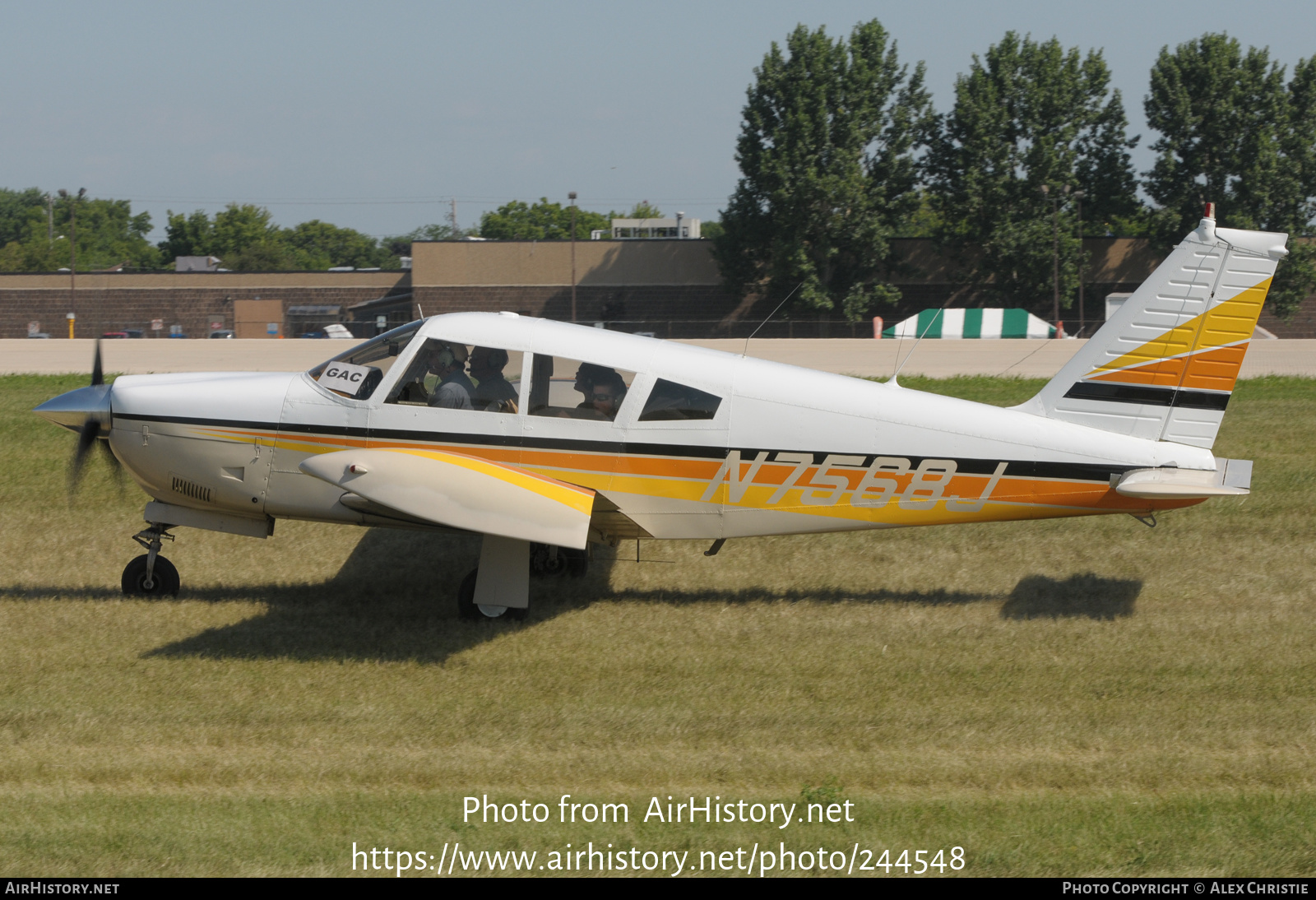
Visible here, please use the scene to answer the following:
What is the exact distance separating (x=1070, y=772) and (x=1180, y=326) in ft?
11.6

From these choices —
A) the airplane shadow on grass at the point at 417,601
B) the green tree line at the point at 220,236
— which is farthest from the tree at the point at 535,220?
the airplane shadow on grass at the point at 417,601

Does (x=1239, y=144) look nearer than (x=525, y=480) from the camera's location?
No

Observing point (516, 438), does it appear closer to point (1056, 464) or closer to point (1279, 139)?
point (1056, 464)

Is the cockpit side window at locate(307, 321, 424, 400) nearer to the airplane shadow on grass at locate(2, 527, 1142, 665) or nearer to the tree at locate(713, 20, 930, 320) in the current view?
the airplane shadow on grass at locate(2, 527, 1142, 665)

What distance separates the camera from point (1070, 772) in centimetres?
592

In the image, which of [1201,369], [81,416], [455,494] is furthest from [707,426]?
[81,416]

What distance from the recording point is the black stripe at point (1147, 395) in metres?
7.80

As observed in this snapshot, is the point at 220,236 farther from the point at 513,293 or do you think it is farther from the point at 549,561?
the point at 549,561

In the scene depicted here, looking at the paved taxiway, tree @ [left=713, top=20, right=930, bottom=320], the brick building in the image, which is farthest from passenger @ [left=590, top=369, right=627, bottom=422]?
tree @ [left=713, top=20, right=930, bottom=320]

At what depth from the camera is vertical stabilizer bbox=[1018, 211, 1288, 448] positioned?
7.65 meters

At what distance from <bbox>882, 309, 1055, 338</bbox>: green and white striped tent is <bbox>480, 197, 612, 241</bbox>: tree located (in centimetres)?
8394

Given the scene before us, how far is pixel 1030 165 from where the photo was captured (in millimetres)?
54312

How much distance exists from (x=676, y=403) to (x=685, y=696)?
2.12 meters
